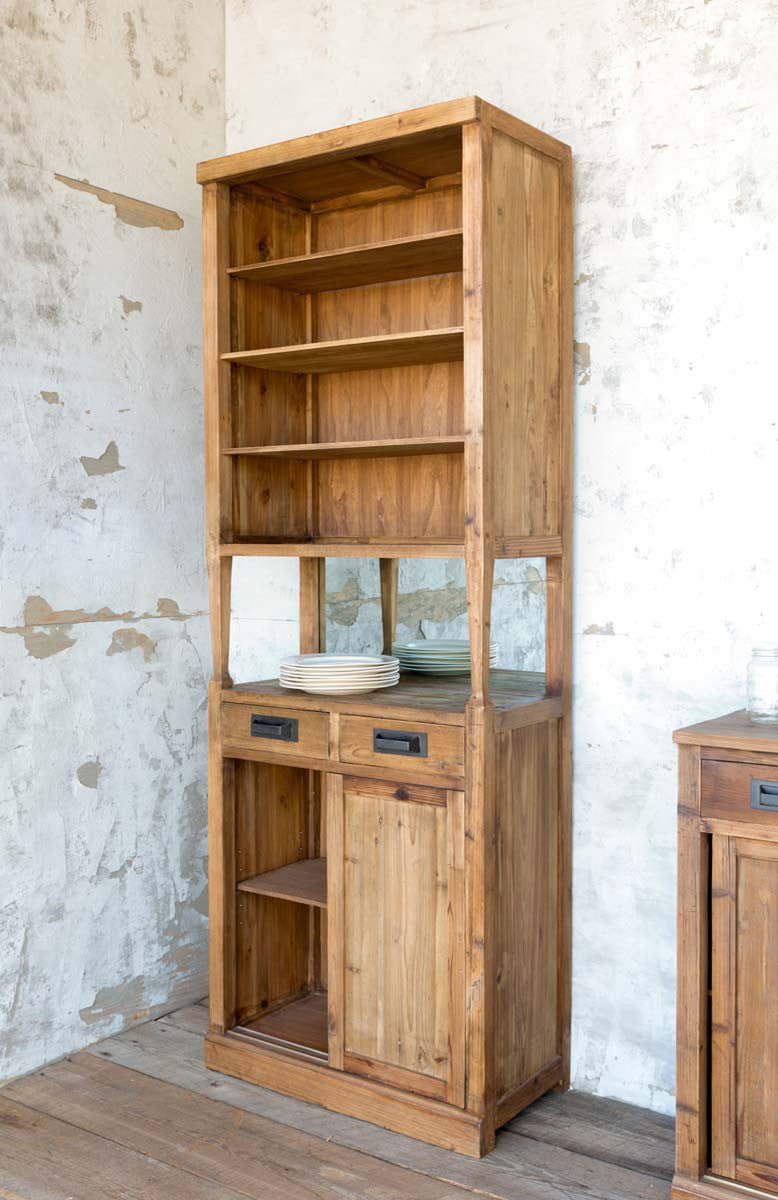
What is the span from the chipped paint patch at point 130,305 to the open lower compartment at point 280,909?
1530 mm

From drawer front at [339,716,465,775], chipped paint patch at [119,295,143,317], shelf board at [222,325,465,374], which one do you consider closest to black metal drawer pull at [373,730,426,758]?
drawer front at [339,716,465,775]

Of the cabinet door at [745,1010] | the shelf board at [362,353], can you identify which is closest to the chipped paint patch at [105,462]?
the shelf board at [362,353]

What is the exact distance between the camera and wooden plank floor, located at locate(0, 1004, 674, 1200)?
103 inches

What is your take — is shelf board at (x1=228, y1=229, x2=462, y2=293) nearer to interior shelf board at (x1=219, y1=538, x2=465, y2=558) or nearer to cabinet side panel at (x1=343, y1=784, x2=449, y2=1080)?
interior shelf board at (x1=219, y1=538, x2=465, y2=558)

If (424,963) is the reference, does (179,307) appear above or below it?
above

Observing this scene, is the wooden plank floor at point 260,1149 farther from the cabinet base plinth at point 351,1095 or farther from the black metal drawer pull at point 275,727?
the black metal drawer pull at point 275,727

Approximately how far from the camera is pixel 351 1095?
2996mm

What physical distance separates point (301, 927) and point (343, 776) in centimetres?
90

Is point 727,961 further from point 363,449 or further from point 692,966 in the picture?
point 363,449

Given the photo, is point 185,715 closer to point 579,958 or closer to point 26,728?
point 26,728

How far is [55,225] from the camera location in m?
3.33

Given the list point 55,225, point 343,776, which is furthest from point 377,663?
point 55,225

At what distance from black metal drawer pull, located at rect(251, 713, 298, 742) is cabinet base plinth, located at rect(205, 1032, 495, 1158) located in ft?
3.02

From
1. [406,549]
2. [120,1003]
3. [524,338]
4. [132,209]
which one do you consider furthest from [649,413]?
[120,1003]
